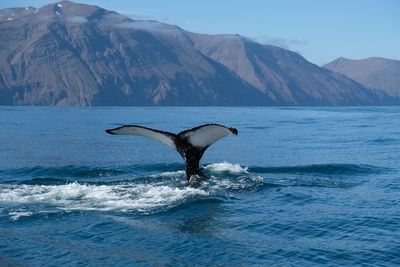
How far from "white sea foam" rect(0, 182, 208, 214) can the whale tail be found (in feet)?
3.53

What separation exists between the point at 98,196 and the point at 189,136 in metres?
3.17

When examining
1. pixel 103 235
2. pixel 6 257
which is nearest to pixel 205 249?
pixel 103 235

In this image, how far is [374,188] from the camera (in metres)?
16.4

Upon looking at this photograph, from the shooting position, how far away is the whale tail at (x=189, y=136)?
11.7 metres

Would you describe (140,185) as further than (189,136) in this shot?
Yes

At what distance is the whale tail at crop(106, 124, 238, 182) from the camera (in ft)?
38.3

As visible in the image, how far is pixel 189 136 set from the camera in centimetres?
1282

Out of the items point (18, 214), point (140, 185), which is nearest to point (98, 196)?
point (140, 185)

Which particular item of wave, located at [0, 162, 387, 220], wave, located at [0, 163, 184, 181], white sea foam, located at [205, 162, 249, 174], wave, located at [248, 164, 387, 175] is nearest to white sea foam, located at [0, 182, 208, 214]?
wave, located at [0, 162, 387, 220]

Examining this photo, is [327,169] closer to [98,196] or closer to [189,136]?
[189,136]

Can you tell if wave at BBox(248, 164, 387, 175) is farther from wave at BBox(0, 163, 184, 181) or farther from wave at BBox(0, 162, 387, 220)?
wave at BBox(0, 163, 184, 181)

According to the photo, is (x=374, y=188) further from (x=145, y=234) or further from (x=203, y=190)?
(x=145, y=234)

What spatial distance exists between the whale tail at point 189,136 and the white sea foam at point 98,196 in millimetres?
1077

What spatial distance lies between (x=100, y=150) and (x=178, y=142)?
18.5 meters
